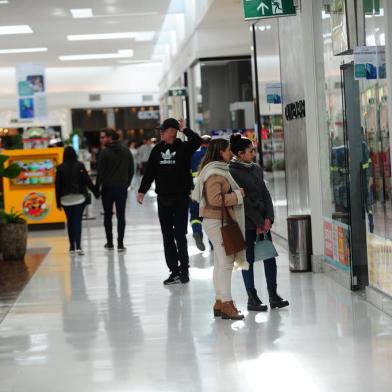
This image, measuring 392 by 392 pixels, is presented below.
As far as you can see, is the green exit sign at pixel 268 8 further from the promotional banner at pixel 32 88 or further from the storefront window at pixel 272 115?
the promotional banner at pixel 32 88

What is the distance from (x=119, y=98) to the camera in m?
42.4

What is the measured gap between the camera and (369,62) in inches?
286

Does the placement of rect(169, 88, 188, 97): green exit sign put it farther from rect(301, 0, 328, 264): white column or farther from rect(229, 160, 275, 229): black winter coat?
rect(229, 160, 275, 229): black winter coat

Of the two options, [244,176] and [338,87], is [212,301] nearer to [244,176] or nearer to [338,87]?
[244,176]

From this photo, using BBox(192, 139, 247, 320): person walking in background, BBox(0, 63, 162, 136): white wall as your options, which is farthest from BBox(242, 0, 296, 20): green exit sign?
BBox(0, 63, 162, 136): white wall

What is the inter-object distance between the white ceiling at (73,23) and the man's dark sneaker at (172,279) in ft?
28.8

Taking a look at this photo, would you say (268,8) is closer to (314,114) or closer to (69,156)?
(314,114)

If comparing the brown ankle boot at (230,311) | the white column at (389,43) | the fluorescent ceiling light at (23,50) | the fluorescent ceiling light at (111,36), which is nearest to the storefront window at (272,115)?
the brown ankle boot at (230,311)

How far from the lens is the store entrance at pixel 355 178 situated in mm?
8406

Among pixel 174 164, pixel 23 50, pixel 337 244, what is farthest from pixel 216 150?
pixel 23 50

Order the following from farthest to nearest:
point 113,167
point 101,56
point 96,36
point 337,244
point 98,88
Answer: point 98,88
point 101,56
point 96,36
point 113,167
point 337,244

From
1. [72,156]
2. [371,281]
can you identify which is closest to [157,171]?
[371,281]

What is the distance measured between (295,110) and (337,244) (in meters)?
2.23

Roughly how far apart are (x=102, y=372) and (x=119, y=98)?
36985 mm
